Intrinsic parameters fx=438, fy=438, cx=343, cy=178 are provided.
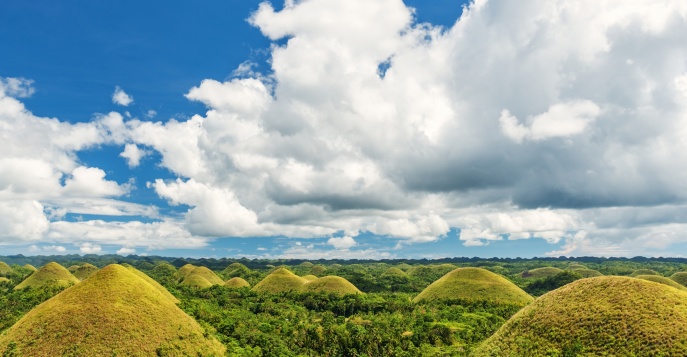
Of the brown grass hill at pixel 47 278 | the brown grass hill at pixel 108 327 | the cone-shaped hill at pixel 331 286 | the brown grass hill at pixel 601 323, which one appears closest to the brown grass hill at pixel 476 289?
the cone-shaped hill at pixel 331 286

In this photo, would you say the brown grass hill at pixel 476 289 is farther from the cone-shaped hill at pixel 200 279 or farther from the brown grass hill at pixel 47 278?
the brown grass hill at pixel 47 278

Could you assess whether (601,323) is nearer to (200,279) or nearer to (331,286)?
(331,286)

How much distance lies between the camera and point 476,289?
11869 centimetres

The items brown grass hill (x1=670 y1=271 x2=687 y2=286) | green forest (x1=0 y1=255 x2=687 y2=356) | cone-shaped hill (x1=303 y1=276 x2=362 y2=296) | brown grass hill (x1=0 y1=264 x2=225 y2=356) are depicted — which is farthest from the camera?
brown grass hill (x1=670 y1=271 x2=687 y2=286)

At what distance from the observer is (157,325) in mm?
59469

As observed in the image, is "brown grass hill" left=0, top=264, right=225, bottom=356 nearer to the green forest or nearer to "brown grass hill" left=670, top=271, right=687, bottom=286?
the green forest

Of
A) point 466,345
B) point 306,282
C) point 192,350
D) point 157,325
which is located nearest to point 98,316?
point 157,325

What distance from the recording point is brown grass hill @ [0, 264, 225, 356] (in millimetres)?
52781

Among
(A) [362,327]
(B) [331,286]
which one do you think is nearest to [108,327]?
(A) [362,327]

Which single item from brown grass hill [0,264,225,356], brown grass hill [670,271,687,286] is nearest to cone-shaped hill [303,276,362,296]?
brown grass hill [0,264,225,356]

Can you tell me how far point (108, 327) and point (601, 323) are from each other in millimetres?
59965

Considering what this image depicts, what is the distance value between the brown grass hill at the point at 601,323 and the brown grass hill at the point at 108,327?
39.3m

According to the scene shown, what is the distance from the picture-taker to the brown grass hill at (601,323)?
45.8 m

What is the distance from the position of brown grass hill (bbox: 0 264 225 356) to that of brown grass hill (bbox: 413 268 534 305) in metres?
73.6
